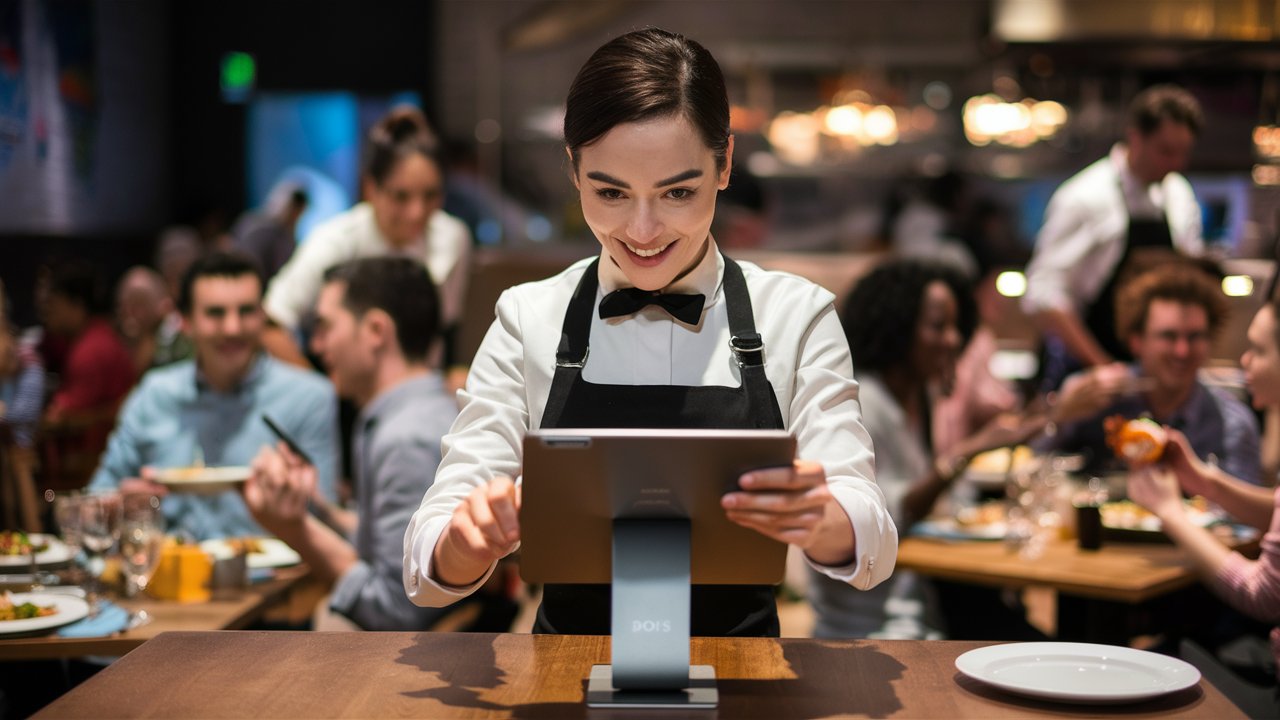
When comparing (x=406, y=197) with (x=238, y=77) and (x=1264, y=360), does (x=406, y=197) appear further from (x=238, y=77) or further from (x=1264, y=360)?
(x=238, y=77)

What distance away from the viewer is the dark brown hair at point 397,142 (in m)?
4.54

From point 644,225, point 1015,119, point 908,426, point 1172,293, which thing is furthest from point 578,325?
point 1015,119

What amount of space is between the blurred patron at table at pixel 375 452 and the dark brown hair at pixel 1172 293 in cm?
202

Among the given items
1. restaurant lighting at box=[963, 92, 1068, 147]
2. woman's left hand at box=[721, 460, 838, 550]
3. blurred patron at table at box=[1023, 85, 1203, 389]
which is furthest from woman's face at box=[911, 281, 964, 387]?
restaurant lighting at box=[963, 92, 1068, 147]

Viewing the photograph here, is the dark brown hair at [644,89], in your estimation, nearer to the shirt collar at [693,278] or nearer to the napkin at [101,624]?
the shirt collar at [693,278]

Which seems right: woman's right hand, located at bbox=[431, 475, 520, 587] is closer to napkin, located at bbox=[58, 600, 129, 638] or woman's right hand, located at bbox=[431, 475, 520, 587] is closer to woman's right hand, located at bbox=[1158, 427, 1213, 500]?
napkin, located at bbox=[58, 600, 129, 638]

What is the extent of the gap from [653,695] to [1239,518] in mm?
1841

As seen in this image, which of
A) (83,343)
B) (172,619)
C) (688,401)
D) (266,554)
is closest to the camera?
(688,401)

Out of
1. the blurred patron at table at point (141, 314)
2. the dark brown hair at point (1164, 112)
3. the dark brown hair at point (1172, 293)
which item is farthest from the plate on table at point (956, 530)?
the blurred patron at table at point (141, 314)

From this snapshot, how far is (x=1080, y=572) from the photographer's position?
303cm

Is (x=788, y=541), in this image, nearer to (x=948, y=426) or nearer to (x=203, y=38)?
(x=948, y=426)

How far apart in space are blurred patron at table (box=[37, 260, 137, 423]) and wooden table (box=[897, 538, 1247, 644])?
357 cm

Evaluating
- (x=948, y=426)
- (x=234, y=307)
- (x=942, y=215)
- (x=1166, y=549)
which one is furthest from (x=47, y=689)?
(x=942, y=215)

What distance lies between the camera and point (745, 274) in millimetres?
1895
